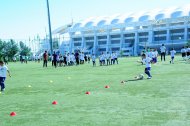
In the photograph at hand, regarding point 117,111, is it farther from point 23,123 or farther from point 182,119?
point 23,123

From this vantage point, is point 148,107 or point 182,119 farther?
point 148,107

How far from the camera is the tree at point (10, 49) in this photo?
246 feet

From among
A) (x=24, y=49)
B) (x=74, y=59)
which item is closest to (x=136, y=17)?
(x=24, y=49)

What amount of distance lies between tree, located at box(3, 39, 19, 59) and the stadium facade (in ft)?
83.7

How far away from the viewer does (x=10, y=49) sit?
75.2 m

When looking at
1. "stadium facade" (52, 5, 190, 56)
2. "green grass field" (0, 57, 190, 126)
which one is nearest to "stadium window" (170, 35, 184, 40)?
"stadium facade" (52, 5, 190, 56)

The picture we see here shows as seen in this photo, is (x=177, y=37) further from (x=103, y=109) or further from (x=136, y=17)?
(x=103, y=109)

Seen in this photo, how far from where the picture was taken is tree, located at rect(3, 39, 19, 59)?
246 ft

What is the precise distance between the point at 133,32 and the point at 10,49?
42008mm

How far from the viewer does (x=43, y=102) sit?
1037 centimetres

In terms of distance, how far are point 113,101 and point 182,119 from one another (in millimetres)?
3180

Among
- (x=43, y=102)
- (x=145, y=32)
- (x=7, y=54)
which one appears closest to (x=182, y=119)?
(x=43, y=102)

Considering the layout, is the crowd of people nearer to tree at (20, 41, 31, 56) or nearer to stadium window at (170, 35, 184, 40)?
tree at (20, 41, 31, 56)

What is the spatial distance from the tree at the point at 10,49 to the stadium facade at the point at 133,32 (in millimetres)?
25509
